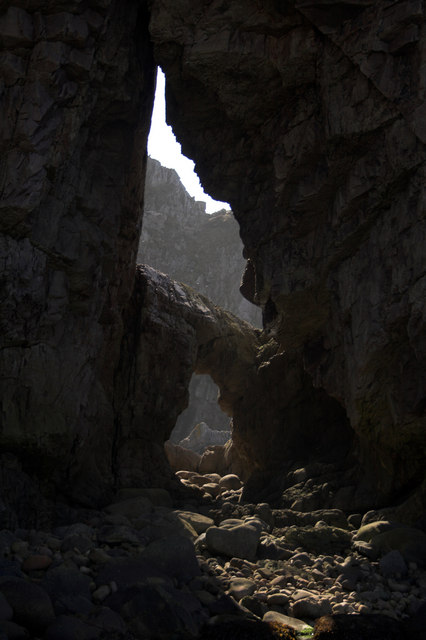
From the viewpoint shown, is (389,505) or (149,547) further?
(389,505)

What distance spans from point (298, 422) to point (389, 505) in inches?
279

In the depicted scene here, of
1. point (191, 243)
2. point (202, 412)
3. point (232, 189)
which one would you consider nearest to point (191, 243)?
point (191, 243)

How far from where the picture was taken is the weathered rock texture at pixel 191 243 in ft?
212

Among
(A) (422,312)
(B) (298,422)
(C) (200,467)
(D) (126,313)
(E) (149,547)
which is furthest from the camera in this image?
(C) (200,467)

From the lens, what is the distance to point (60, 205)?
13.5 meters

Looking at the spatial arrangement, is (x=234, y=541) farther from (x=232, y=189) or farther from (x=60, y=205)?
(x=232, y=189)

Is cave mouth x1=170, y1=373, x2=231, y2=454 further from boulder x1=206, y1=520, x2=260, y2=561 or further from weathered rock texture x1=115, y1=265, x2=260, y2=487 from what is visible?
boulder x1=206, y1=520, x2=260, y2=561

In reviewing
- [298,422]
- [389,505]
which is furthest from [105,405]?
[389,505]

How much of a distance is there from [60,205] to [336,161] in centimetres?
669

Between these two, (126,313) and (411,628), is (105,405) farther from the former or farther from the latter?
(411,628)

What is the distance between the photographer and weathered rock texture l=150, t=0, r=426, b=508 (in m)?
12.7

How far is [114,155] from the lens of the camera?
16.5 m

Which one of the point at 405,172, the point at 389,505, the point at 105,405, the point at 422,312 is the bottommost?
the point at 389,505

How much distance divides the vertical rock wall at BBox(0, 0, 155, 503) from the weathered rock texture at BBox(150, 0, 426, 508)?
1.83m
